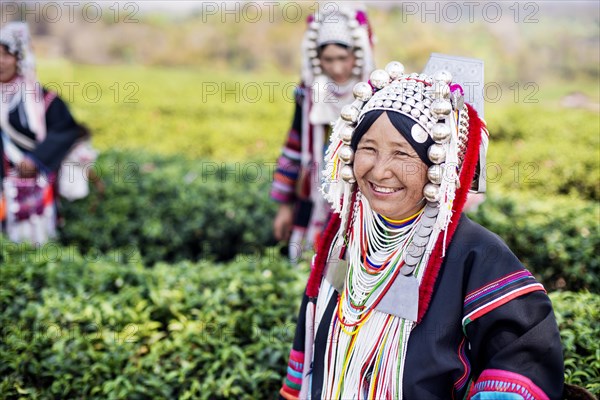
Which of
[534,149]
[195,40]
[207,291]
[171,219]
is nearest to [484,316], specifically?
[207,291]

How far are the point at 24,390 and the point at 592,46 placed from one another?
62.8 feet

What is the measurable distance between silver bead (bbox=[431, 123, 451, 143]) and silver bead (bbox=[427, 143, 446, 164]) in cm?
2

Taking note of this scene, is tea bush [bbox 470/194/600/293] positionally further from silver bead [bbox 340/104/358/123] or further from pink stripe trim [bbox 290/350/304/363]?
silver bead [bbox 340/104/358/123]

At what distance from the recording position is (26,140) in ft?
17.0

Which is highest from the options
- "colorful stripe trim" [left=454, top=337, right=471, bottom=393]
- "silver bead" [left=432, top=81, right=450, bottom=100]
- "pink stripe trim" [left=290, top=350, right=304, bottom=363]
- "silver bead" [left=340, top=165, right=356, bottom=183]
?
"silver bead" [left=432, top=81, right=450, bottom=100]

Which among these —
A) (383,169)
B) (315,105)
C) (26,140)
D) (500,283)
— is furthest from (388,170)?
(26,140)

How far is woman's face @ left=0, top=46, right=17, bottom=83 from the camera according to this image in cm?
495

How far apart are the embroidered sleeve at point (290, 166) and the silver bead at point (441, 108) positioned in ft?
7.90

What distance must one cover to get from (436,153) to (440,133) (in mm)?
60

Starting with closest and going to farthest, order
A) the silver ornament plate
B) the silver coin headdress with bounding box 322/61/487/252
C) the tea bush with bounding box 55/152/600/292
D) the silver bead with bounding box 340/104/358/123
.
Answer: the silver coin headdress with bounding box 322/61/487/252
the silver bead with bounding box 340/104/358/123
the silver ornament plate
the tea bush with bounding box 55/152/600/292

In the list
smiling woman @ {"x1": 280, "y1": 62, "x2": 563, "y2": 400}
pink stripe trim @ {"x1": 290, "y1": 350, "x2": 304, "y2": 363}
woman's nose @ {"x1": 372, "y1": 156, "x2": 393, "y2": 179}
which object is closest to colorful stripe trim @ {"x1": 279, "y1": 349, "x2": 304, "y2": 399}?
pink stripe trim @ {"x1": 290, "y1": 350, "x2": 304, "y2": 363}

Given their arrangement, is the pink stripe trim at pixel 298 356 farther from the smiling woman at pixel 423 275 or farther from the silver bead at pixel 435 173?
the silver bead at pixel 435 173

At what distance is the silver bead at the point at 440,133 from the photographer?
71.1 inches

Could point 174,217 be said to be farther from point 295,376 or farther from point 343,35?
point 295,376
